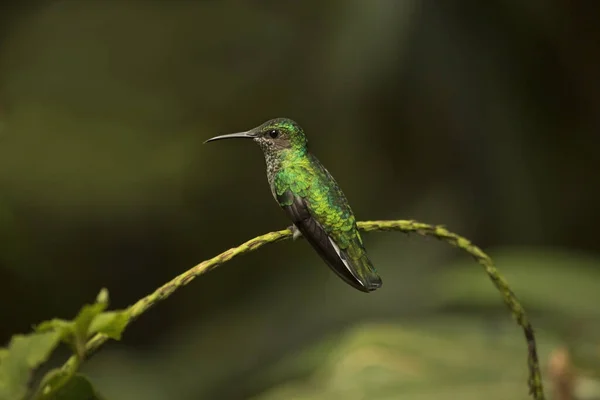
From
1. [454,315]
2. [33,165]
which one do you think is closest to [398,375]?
[454,315]

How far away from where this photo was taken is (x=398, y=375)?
1.73 meters

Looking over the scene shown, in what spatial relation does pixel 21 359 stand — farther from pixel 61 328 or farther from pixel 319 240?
pixel 319 240

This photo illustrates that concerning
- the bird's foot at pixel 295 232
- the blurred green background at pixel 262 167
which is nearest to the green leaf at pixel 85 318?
the bird's foot at pixel 295 232

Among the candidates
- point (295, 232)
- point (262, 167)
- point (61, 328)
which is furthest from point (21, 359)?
point (262, 167)

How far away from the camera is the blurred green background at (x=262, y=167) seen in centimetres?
299

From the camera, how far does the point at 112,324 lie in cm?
52

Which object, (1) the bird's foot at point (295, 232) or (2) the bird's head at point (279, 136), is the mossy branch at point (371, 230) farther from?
(2) the bird's head at point (279, 136)

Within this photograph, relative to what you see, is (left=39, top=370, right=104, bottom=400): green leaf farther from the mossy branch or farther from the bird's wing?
the bird's wing

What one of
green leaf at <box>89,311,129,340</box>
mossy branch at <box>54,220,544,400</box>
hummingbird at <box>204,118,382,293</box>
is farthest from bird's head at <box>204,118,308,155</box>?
green leaf at <box>89,311,129,340</box>

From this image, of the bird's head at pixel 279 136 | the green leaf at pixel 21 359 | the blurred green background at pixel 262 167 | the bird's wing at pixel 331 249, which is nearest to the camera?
the green leaf at pixel 21 359

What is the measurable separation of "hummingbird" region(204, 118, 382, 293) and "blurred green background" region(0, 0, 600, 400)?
1.39 meters

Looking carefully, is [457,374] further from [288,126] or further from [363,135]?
[363,135]

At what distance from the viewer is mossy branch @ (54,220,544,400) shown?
544 millimetres

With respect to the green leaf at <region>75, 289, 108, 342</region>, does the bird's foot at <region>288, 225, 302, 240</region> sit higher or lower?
higher
